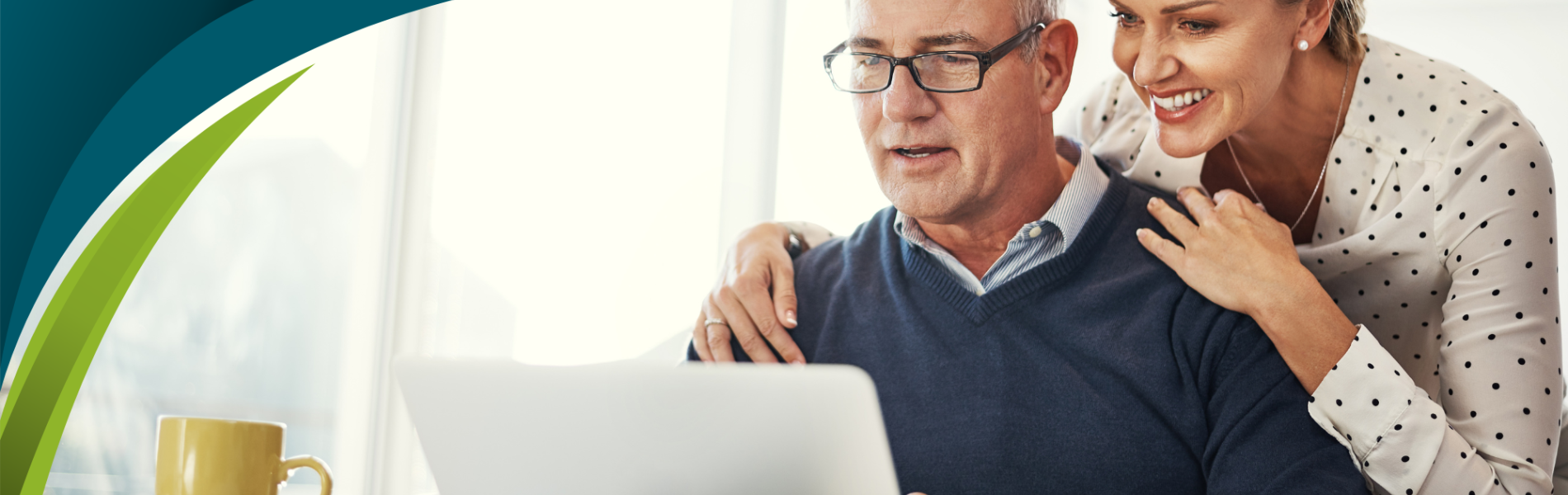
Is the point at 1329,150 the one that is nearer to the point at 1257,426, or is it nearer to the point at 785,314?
the point at 1257,426

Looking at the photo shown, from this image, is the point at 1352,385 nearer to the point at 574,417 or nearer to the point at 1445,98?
the point at 1445,98

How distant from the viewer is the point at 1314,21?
1.36 meters

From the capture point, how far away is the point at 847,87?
1415 millimetres

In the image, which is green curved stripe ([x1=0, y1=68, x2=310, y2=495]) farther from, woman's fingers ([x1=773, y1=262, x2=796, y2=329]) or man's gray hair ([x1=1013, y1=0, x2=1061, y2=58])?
man's gray hair ([x1=1013, y1=0, x2=1061, y2=58])

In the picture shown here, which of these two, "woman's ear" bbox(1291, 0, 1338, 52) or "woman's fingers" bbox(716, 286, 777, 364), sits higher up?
"woman's ear" bbox(1291, 0, 1338, 52)

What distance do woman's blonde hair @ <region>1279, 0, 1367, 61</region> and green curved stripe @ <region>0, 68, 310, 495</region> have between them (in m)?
1.44

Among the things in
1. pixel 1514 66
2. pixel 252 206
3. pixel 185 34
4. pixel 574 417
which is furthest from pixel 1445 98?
pixel 1514 66

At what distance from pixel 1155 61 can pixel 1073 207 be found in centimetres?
21

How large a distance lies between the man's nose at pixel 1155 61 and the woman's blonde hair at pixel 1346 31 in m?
0.27

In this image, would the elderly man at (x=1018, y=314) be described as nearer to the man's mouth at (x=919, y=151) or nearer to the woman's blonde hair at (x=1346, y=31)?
the man's mouth at (x=919, y=151)

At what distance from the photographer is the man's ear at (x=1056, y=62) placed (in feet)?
4.59

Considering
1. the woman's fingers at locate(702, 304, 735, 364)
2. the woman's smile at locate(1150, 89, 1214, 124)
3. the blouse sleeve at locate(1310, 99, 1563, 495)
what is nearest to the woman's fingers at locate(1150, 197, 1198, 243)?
the woman's smile at locate(1150, 89, 1214, 124)

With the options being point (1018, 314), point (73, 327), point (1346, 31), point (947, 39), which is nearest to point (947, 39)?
point (947, 39)

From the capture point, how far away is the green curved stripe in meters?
1.04
